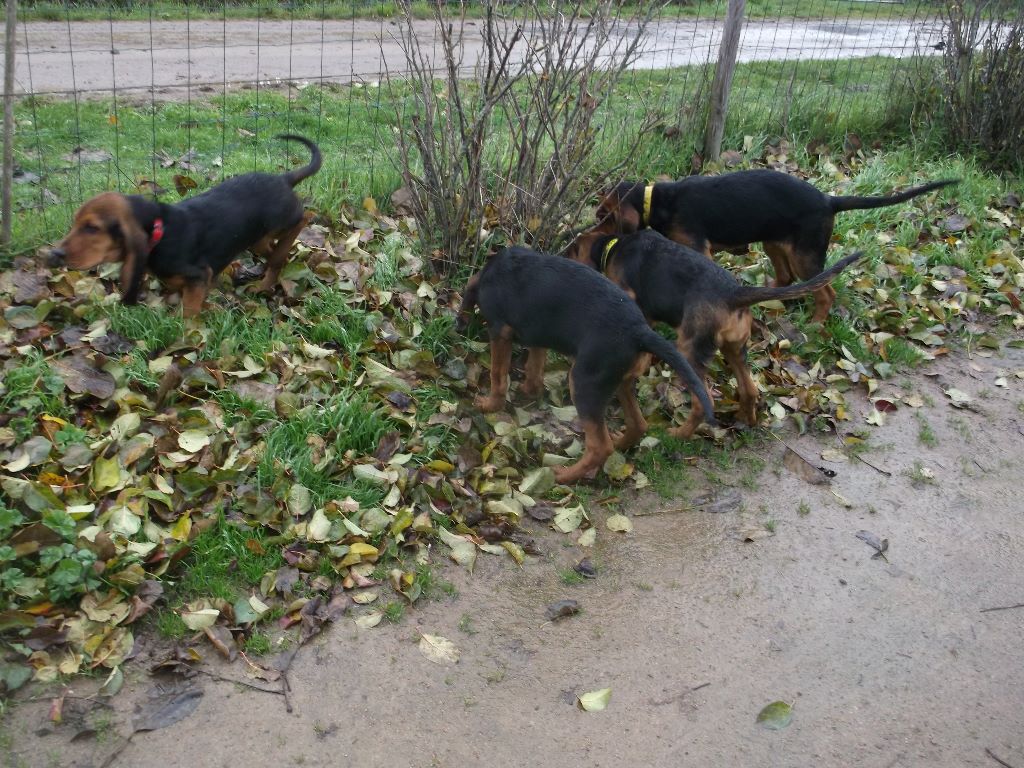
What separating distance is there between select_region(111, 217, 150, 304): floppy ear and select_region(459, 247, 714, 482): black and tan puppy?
70.6 inches

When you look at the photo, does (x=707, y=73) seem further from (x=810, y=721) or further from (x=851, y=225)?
(x=810, y=721)

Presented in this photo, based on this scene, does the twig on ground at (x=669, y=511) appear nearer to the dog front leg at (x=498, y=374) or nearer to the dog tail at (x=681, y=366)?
the dog tail at (x=681, y=366)

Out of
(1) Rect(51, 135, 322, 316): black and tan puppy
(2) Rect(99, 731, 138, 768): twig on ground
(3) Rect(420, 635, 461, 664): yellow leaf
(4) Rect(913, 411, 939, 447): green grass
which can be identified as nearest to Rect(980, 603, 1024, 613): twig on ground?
(4) Rect(913, 411, 939, 447): green grass

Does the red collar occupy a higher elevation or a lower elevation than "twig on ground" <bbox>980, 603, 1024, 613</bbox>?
higher

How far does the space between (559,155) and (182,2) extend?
411 inches

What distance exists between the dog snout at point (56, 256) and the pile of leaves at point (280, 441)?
0.42 m

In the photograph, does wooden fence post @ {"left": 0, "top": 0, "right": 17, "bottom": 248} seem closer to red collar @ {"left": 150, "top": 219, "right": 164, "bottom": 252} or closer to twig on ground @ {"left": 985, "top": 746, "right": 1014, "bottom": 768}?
red collar @ {"left": 150, "top": 219, "right": 164, "bottom": 252}

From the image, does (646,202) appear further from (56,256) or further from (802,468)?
(56,256)

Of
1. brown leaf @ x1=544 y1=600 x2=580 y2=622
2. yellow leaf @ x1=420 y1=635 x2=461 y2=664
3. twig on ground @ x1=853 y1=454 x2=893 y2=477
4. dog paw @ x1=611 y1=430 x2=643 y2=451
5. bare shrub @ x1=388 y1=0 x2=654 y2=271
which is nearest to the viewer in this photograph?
yellow leaf @ x1=420 y1=635 x2=461 y2=664

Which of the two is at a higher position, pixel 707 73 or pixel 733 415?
pixel 707 73

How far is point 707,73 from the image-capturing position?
8344 mm

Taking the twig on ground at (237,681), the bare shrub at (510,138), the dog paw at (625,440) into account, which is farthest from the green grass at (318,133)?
the twig on ground at (237,681)

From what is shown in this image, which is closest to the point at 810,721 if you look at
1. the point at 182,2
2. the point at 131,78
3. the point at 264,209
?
the point at 264,209

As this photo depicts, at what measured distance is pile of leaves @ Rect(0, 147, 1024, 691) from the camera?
375cm
